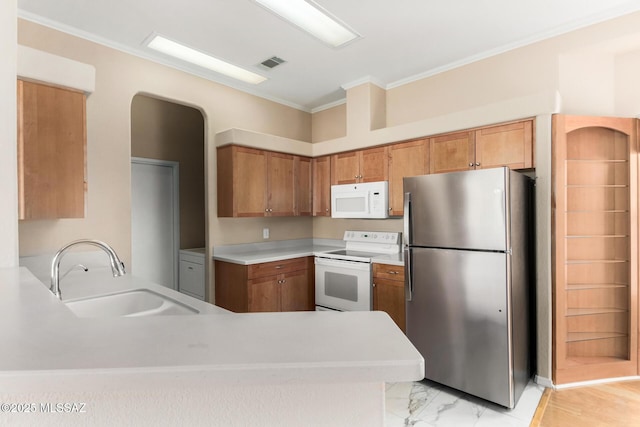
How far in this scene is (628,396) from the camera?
232 cm

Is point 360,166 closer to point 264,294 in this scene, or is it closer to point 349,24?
point 349,24

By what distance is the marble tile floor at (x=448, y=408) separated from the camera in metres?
2.06

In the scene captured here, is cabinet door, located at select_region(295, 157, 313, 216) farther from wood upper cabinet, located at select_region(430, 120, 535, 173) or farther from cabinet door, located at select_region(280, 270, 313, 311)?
wood upper cabinet, located at select_region(430, 120, 535, 173)

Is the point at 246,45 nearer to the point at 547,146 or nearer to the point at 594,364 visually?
the point at 547,146

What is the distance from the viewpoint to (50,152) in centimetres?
203

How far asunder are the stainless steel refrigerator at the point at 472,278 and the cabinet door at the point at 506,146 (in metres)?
0.21

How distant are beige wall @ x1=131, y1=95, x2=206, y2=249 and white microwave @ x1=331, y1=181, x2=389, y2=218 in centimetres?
202

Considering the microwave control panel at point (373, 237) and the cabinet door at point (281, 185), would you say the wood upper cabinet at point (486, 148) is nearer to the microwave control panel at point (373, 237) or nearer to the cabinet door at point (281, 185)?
the microwave control panel at point (373, 237)

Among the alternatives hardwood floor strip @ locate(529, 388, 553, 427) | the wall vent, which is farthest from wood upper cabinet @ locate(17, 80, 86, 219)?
hardwood floor strip @ locate(529, 388, 553, 427)

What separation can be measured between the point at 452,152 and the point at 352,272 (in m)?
1.51

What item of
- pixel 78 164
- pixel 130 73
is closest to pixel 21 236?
pixel 78 164

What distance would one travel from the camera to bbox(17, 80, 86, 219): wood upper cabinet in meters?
1.94

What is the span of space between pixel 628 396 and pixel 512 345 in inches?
39.4

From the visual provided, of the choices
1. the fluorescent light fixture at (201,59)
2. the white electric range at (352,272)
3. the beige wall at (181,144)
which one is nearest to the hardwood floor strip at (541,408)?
the white electric range at (352,272)
